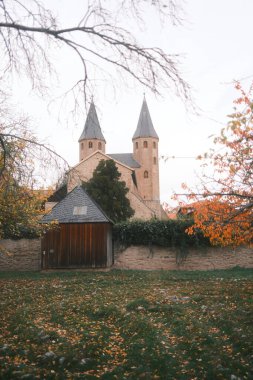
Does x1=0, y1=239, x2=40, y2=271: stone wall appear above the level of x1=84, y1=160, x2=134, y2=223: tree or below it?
below

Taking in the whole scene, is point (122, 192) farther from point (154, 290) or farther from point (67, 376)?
point (67, 376)

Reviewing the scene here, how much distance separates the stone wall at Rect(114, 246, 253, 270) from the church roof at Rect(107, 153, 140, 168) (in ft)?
130

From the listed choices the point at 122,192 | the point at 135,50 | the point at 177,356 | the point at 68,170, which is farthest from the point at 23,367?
the point at 122,192

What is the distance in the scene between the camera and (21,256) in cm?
2069

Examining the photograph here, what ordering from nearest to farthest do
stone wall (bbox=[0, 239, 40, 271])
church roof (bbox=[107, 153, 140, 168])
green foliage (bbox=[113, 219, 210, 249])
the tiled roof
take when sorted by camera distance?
the tiled roof < green foliage (bbox=[113, 219, 210, 249]) < stone wall (bbox=[0, 239, 40, 271]) < church roof (bbox=[107, 153, 140, 168])

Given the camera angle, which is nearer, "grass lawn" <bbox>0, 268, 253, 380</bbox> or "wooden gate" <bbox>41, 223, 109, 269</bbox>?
"grass lawn" <bbox>0, 268, 253, 380</bbox>

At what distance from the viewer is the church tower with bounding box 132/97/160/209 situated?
57688 millimetres

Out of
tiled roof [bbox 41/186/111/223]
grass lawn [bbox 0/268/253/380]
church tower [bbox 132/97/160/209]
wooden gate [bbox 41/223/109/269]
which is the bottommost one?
grass lawn [bbox 0/268/253/380]

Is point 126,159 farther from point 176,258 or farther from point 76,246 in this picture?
point 76,246

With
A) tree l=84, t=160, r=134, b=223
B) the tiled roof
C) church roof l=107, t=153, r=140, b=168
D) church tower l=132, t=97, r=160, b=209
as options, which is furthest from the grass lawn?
church roof l=107, t=153, r=140, b=168

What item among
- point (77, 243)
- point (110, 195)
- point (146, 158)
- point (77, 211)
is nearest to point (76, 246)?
point (77, 243)

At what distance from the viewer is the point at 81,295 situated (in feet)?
33.6

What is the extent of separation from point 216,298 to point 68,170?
234 inches

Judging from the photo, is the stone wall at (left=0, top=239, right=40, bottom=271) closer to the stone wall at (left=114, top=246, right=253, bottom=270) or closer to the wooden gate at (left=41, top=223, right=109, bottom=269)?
the wooden gate at (left=41, top=223, right=109, bottom=269)
